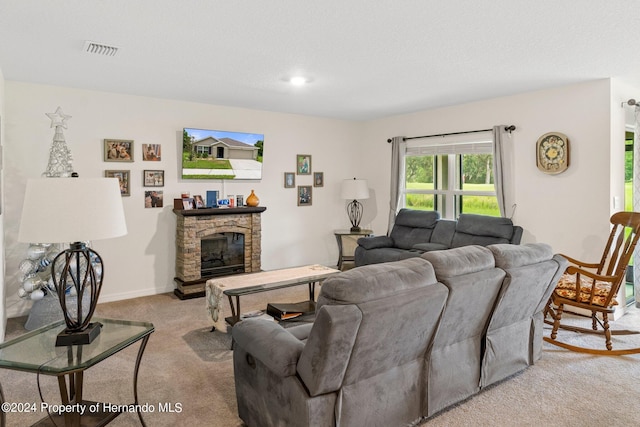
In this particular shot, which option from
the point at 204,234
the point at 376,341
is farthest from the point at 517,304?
the point at 204,234

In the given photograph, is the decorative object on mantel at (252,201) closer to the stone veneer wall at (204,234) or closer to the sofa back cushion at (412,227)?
the stone veneer wall at (204,234)

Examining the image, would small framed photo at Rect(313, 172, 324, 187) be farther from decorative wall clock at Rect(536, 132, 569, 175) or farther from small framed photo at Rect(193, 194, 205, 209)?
decorative wall clock at Rect(536, 132, 569, 175)

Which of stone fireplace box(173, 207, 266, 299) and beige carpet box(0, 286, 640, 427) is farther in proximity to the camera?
stone fireplace box(173, 207, 266, 299)

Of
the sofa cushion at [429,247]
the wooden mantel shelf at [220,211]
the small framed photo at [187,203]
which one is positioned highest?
the small framed photo at [187,203]

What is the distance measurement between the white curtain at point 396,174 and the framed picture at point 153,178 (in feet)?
11.3

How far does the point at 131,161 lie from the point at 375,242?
132 inches

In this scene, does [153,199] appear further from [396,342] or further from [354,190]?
[396,342]

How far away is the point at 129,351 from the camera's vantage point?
11.1 ft

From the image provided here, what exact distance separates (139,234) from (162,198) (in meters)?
0.53

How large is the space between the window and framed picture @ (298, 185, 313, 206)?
151cm

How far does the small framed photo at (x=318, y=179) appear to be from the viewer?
6.68 m

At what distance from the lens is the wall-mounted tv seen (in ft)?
17.3

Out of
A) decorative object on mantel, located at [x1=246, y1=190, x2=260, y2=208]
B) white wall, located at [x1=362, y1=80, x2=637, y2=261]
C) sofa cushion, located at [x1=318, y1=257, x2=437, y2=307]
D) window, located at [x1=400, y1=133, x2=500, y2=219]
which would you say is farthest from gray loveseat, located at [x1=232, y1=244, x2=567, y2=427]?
decorative object on mantel, located at [x1=246, y1=190, x2=260, y2=208]

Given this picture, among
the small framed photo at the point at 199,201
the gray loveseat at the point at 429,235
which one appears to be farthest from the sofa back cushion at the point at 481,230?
the small framed photo at the point at 199,201
